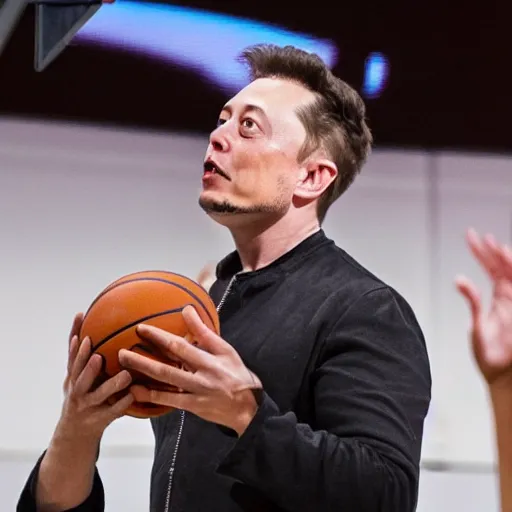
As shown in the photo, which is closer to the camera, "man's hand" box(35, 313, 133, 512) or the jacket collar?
"man's hand" box(35, 313, 133, 512)

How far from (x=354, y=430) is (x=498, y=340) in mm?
323

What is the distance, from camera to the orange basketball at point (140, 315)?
145cm

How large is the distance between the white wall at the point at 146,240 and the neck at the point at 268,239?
222 centimetres

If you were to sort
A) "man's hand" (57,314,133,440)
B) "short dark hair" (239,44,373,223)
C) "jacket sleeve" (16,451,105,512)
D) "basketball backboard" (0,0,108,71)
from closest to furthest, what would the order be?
"man's hand" (57,314,133,440) < "jacket sleeve" (16,451,105,512) < "short dark hair" (239,44,373,223) < "basketball backboard" (0,0,108,71)

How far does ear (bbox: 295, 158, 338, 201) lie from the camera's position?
1.89 metres

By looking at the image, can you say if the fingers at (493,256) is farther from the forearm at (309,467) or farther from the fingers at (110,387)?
the fingers at (110,387)

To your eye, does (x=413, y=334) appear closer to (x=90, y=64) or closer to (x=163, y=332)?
(x=163, y=332)

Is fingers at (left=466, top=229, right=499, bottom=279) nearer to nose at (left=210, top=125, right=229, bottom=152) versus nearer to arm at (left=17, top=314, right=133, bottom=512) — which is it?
arm at (left=17, top=314, right=133, bottom=512)

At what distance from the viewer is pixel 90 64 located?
400 cm

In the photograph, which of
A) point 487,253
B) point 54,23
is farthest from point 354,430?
point 54,23

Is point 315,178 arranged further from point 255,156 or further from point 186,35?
point 186,35

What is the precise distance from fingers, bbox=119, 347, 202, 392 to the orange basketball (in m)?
0.05

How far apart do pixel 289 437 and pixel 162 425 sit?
46cm

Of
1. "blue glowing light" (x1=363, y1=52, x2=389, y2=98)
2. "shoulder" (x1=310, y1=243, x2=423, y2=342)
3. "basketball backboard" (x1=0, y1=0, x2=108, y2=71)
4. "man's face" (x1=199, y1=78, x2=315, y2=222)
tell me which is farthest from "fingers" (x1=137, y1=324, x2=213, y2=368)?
"blue glowing light" (x1=363, y1=52, x2=389, y2=98)
